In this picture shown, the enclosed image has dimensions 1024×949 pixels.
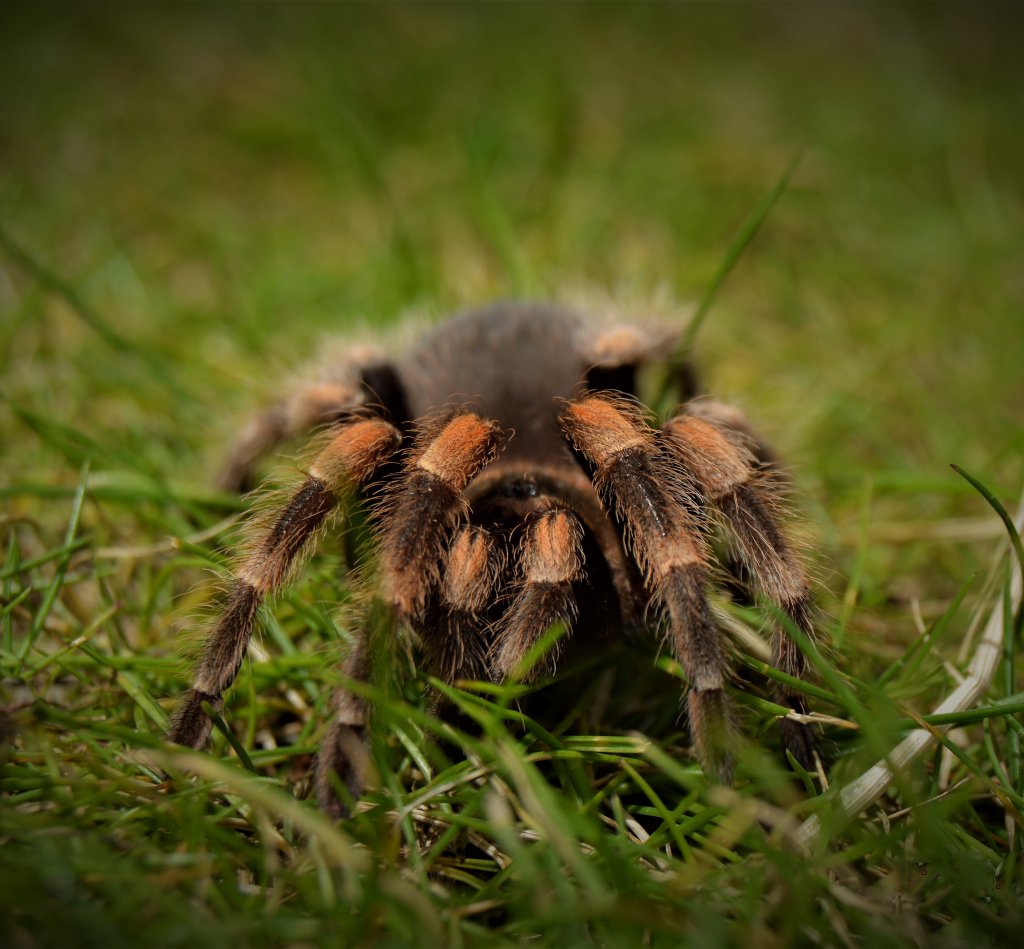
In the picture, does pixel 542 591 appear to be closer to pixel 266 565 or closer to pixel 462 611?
pixel 462 611

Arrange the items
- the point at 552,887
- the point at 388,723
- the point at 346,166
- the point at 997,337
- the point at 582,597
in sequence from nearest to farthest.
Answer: the point at 552,887, the point at 388,723, the point at 582,597, the point at 997,337, the point at 346,166

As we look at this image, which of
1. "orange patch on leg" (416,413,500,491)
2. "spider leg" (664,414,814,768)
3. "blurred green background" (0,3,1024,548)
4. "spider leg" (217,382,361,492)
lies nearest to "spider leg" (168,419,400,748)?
"orange patch on leg" (416,413,500,491)

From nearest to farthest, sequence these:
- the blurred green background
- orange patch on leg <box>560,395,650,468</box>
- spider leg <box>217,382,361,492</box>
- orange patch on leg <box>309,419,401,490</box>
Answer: orange patch on leg <box>560,395,650,468</box> < orange patch on leg <box>309,419,401,490</box> < spider leg <box>217,382,361,492</box> < the blurred green background

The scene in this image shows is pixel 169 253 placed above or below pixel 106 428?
above

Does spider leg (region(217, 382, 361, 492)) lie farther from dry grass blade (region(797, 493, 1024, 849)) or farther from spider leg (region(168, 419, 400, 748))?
dry grass blade (region(797, 493, 1024, 849))

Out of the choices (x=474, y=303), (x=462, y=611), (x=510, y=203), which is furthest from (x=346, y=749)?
(x=510, y=203)

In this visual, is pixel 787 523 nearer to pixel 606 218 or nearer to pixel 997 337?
pixel 997 337

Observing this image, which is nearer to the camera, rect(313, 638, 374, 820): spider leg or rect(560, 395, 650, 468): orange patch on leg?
rect(313, 638, 374, 820): spider leg

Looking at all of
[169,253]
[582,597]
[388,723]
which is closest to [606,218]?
[169,253]
